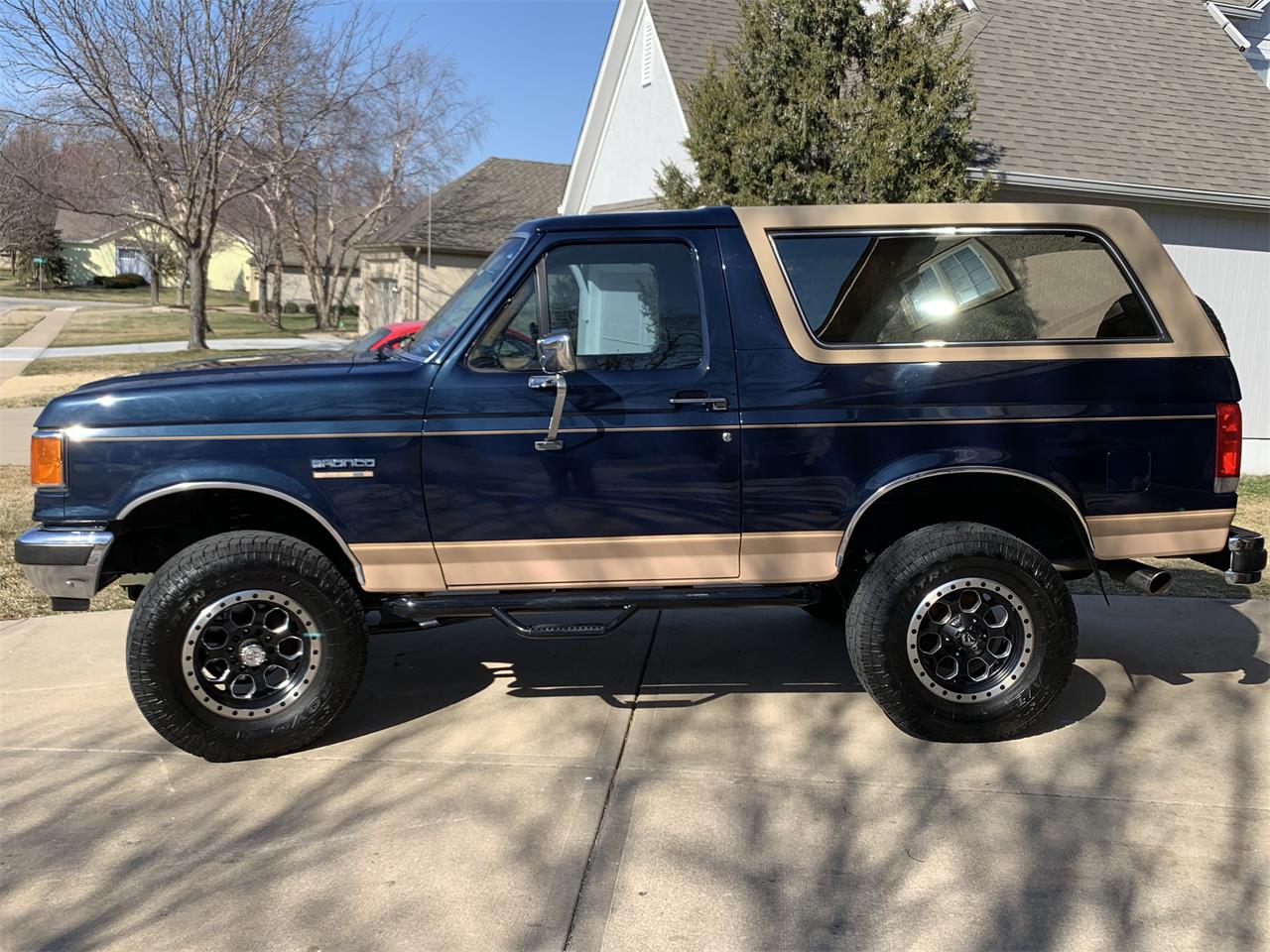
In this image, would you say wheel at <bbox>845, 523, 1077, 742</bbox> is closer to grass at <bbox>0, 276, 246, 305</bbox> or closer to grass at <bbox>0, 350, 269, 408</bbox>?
grass at <bbox>0, 350, 269, 408</bbox>

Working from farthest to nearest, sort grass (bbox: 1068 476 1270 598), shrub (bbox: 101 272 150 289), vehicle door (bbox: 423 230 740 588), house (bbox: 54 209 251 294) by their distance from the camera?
shrub (bbox: 101 272 150 289), house (bbox: 54 209 251 294), grass (bbox: 1068 476 1270 598), vehicle door (bbox: 423 230 740 588)

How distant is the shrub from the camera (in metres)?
72.1

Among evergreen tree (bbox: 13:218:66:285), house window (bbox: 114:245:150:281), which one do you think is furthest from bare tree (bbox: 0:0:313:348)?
house window (bbox: 114:245:150:281)

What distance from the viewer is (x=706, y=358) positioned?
4.39m

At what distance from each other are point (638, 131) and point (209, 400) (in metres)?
12.3

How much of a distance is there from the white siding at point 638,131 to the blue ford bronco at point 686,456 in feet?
30.6

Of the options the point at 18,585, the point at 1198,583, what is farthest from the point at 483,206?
the point at 1198,583

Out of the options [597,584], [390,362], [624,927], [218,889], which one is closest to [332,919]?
[218,889]

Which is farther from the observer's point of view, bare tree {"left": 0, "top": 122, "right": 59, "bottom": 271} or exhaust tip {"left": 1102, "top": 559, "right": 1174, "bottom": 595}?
bare tree {"left": 0, "top": 122, "right": 59, "bottom": 271}

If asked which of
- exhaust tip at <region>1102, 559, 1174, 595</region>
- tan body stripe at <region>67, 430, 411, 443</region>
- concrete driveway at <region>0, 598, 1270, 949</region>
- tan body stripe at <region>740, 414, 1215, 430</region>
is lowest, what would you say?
concrete driveway at <region>0, 598, 1270, 949</region>

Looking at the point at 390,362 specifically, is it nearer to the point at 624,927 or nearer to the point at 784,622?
the point at 624,927

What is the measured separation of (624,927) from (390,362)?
243 cm

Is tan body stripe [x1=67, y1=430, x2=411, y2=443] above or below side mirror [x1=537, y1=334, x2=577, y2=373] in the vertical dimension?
below

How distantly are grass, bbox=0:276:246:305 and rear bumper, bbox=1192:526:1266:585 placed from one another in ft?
191
